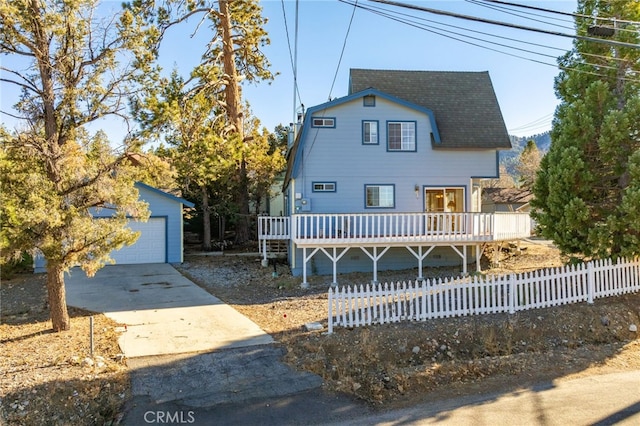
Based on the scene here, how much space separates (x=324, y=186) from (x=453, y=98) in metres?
6.70

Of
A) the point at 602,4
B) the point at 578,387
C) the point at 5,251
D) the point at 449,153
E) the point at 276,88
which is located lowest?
the point at 578,387

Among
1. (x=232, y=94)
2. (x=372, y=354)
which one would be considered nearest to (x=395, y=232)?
(x=372, y=354)

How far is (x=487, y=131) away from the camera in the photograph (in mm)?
15398

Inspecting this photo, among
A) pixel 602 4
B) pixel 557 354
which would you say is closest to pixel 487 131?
pixel 602 4

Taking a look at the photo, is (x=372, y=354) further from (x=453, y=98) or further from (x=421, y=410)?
(x=453, y=98)

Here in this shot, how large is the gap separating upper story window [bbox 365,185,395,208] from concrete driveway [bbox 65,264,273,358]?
6.78 metres

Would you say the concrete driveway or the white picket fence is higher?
the white picket fence

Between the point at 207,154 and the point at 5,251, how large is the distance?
440 inches

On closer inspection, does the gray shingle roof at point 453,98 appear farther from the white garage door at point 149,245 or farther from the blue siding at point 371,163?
the white garage door at point 149,245

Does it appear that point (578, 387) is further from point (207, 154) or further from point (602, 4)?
point (207, 154)

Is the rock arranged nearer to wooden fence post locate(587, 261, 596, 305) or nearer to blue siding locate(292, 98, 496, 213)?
wooden fence post locate(587, 261, 596, 305)

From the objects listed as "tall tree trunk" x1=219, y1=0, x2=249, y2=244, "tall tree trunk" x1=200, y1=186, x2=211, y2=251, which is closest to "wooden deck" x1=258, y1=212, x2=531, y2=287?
"tall tree trunk" x1=219, y1=0, x2=249, y2=244

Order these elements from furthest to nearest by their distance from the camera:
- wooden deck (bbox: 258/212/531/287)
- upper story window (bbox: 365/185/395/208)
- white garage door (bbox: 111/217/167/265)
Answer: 1. white garage door (bbox: 111/217/167/265)
2. upper story window (bbox: 365/185/395/208)
3. wooden deck (bbox: 258/212/531/287)

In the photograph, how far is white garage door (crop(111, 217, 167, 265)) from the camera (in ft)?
58.5
